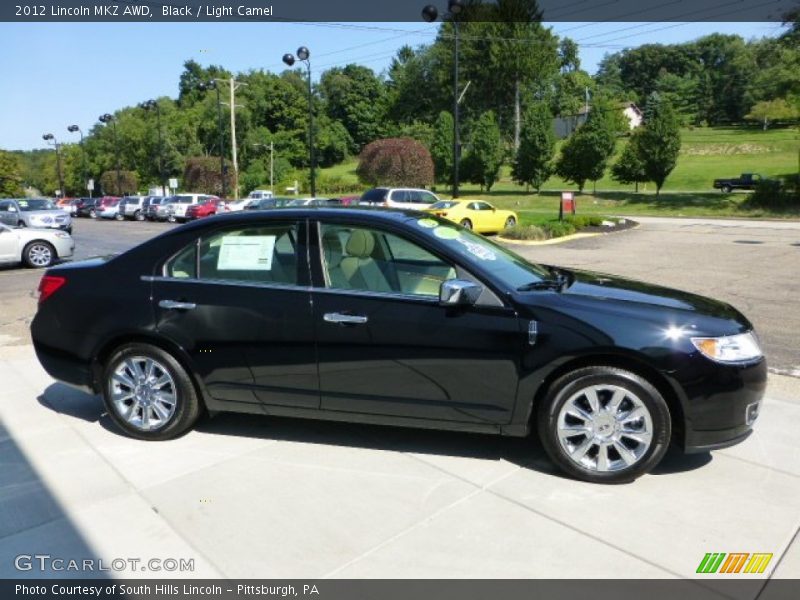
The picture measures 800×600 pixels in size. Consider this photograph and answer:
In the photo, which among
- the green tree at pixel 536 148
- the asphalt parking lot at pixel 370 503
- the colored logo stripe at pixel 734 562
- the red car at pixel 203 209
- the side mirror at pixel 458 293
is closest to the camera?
the colored logo stripe at pixel 734 562

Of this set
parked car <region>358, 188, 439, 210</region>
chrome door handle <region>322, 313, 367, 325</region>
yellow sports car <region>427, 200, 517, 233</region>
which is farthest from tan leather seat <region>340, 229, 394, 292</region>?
parked car <region>358, 188, 439, 210</region>

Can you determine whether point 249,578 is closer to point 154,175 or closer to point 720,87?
point 154,175

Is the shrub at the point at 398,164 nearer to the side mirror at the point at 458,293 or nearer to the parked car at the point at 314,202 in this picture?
the parked car at the point at 314,202

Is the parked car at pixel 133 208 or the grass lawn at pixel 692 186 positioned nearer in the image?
the grass lawn at pixel 692 186

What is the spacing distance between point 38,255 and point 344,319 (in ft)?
44.3

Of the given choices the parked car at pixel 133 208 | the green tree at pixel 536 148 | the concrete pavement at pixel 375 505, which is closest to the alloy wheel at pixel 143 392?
the concrete pavement at pixel 375 505

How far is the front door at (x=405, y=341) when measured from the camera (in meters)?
3.60

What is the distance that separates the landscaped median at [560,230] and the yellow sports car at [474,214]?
1.33m

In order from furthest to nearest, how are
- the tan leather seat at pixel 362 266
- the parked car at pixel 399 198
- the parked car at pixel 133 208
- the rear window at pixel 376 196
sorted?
the parked car at pixel 133 208, the rear window at pixel 376 196, the parked car at pixel 399 198, the tan leather seat at pixel 362 266

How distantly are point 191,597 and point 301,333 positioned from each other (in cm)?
162

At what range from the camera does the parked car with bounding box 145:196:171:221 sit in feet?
122

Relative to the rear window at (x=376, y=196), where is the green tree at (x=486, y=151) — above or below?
above

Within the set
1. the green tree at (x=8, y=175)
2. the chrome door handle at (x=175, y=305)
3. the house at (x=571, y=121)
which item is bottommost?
the chrome door handle at (x=175, y=305)

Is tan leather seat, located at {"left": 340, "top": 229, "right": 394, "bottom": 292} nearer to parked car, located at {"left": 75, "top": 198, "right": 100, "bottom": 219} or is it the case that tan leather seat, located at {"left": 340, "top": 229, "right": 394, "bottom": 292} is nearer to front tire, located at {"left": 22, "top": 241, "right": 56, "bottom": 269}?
front tire, located at {"left": 22, "top": 241, "right": 56, "bottom": 269}
